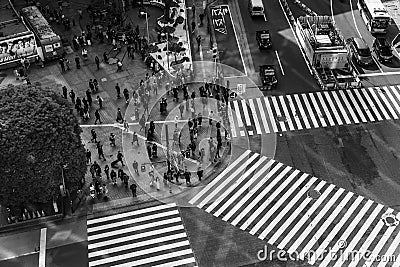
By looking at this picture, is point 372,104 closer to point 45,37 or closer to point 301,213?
point 301,213

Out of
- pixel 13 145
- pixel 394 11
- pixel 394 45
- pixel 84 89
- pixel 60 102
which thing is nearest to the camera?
pixel 13 145

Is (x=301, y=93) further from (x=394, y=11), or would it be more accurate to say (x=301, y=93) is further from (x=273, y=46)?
(x=394, y=11)

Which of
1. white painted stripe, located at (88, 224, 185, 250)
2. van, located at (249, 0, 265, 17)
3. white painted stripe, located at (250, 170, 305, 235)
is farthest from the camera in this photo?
van, located at (249, 0, 265, 17)

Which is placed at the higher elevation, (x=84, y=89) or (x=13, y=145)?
(x=13, y=145)

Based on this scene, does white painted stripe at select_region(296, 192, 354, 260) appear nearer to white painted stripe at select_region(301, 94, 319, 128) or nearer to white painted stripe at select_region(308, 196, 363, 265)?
white painted stripe at select_region(308, 196, 363, 265)

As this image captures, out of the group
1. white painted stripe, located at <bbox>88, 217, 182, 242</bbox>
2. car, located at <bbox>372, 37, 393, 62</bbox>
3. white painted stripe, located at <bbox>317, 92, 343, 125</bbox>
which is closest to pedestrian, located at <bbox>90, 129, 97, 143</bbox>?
white painted stripe, located at <bbox>88, 217, 182, 242</bbox>

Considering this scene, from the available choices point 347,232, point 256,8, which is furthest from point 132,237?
point 256,8

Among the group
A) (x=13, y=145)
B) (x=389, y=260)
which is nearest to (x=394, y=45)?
(x=389, y=260)

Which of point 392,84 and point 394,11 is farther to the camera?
point 394,11
